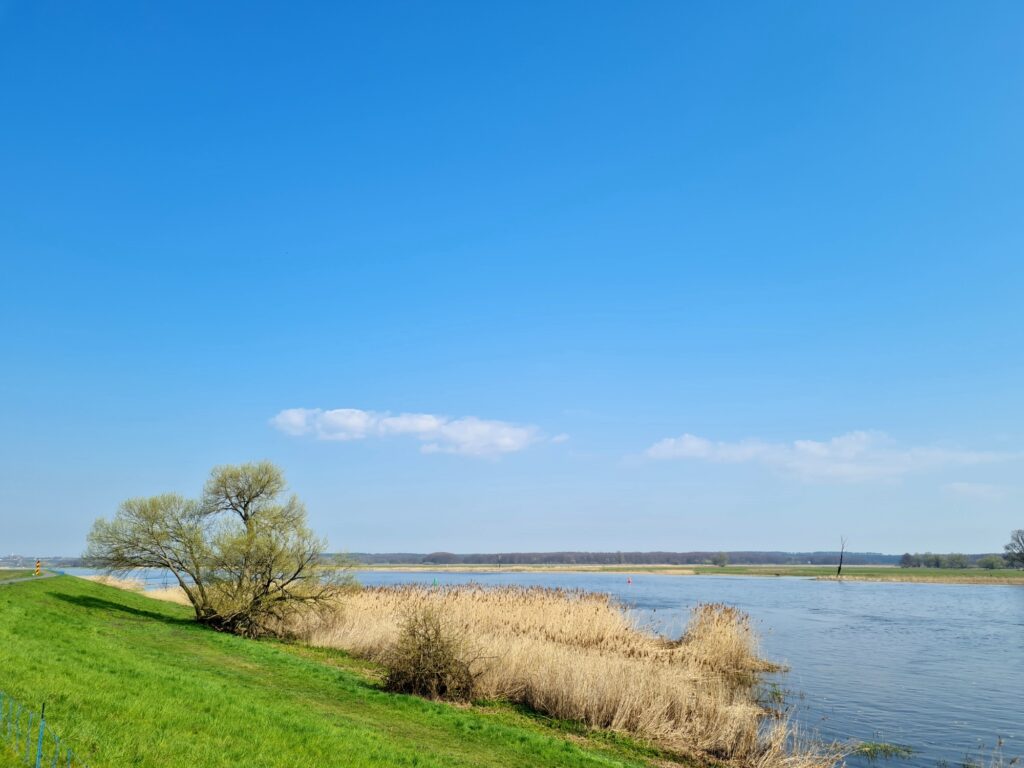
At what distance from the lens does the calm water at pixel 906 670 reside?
21.1 m

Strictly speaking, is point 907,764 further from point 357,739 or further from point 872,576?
point 872,576

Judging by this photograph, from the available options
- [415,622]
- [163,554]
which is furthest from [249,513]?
[415,622]

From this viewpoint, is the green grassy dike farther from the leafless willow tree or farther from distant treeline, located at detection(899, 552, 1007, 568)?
distant treeline, located at detection(899, 552, 1007, 568)

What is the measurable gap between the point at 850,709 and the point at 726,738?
910cm

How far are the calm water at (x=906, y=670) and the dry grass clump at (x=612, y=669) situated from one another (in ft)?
8.79

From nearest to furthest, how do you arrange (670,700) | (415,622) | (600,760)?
(600,760)
(670,700)
(415,622)

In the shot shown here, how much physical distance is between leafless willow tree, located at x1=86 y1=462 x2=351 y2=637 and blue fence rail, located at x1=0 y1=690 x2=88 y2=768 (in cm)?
2232

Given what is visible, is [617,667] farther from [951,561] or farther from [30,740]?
[951,561]

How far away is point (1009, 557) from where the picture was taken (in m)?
127

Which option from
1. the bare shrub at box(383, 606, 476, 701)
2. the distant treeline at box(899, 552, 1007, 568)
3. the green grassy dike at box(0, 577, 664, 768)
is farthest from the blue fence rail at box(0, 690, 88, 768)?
the distant treeline at box(899, 552, 1007, 568)

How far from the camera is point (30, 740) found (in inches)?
384

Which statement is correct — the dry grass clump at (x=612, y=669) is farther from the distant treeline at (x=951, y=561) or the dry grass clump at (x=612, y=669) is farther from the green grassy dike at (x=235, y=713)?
the distant treeline at (x=951, y=561)

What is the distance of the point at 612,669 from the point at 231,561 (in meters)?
20.5

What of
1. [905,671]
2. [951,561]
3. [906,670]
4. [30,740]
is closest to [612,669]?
[30,740]
